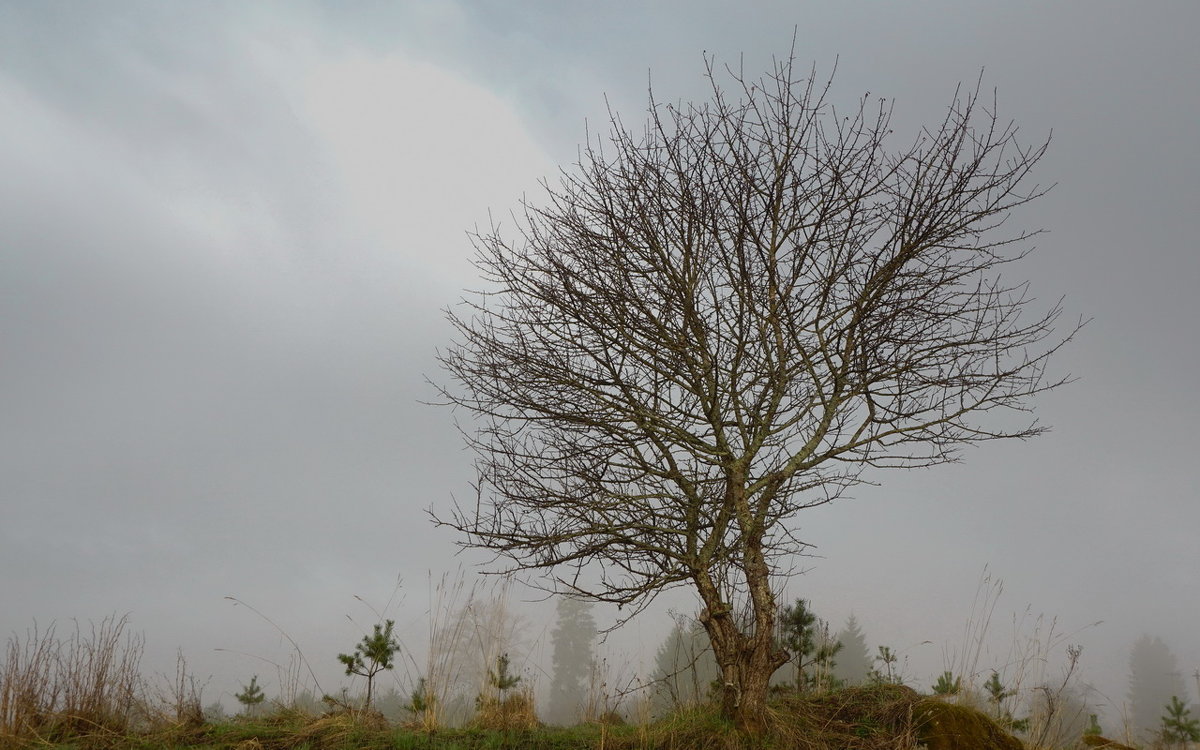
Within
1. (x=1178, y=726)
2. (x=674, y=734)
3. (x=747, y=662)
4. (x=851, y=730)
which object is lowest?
(x=1178, y=726)

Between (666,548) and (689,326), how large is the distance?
1.64 meters

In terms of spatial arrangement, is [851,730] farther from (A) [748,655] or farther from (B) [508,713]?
(B) [508,713]

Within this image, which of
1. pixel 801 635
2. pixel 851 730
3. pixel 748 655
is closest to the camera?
pixel 748 655

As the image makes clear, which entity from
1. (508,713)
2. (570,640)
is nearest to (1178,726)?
(508,713)

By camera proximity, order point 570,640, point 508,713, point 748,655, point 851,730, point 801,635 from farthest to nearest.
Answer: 1. point 570,640
2. point 801,635
3. point 508,713
4. point 851,730
5. point 748,655

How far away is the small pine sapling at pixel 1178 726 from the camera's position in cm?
897

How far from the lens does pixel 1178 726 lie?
9148mm

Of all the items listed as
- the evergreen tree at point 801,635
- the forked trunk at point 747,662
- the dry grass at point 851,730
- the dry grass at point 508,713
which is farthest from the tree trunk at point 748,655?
the evergreen tree at point 801,635

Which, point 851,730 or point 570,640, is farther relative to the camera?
point 570,640

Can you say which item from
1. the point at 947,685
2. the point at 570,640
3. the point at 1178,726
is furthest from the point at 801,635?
the point at 570,640

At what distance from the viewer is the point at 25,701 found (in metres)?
5.91

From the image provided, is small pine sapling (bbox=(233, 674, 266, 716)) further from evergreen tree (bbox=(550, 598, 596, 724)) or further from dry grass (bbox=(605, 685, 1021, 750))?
evergreen tree (bbox=(550, 598, 596, 724))

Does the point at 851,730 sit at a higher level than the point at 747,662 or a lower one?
lower

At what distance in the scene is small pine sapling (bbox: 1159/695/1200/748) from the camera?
8.97m
